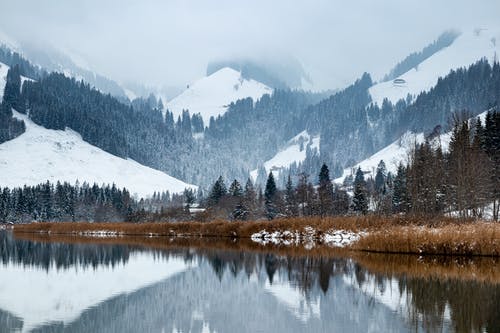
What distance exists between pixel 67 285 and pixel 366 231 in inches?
1161

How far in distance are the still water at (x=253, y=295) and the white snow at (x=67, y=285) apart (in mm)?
48

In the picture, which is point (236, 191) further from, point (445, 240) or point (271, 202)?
point (445, 240)

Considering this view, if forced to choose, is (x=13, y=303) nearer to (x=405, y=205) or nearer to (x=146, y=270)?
(x=146, y=270)

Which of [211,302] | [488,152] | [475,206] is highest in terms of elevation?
[488,152]

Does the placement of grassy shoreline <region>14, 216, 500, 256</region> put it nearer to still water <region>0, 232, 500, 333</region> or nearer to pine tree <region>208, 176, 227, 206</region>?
still water <region>0, 232, 500, 333</region>

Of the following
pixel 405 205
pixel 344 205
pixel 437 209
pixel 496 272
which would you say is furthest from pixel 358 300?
pixel 344 205

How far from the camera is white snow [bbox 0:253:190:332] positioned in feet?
60.6

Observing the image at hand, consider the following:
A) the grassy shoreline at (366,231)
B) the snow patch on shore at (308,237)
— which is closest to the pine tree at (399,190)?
the grassy shoreline at (366,231)

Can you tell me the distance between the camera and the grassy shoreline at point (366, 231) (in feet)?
115

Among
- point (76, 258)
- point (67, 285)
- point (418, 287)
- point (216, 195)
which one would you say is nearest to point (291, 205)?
point (216, 195)

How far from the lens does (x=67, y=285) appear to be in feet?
83.5

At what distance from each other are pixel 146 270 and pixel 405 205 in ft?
199

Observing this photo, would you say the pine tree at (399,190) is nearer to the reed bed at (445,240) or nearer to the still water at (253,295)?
the reed bed at (445,240)

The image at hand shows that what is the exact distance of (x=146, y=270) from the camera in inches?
1246
